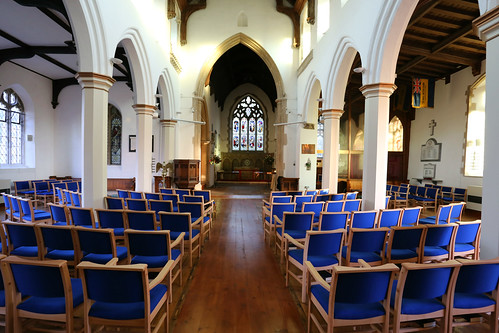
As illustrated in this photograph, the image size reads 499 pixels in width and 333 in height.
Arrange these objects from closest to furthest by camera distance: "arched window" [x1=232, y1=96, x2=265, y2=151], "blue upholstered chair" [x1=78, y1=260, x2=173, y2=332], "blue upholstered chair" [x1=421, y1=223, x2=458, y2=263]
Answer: "blue upholstered chair" [x1=78, y1=260, x2=173, y2=332] → "blue upholstered chair" [x1=421, y1=223, x2=458, y2=263] → "arched window" [x1=232, y1=96, x2=265, y2=151]

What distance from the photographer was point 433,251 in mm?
2852

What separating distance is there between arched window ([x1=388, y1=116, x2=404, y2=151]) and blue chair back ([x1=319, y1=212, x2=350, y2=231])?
9.78 metres

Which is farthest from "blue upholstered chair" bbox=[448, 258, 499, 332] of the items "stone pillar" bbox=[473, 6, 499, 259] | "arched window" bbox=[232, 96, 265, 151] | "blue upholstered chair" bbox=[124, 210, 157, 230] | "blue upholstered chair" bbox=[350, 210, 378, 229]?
"arched window" bbox=[232, 96, 265, 151]

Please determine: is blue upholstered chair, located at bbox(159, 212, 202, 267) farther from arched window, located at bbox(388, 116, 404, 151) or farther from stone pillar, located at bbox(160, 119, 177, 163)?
arched window, located at bbox(388, 116, 404, 151)

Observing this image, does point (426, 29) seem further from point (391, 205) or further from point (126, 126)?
point (126, 126)

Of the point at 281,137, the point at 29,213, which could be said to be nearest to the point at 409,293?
the point at 29,213

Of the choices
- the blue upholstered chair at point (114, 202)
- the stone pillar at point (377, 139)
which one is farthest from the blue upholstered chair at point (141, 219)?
Answer: the stone pillar at point (377, 139)

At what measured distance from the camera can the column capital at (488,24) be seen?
2.27 metres

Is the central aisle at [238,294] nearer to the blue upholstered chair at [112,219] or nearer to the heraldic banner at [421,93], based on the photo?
the blue upholstered chair at [112,219]

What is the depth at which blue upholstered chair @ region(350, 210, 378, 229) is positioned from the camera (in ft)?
10.4

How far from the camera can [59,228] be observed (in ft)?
7.73

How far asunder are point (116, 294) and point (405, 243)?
2.55 m

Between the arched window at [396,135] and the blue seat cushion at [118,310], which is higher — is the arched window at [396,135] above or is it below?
above

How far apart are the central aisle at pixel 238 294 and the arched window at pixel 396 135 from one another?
957 cm
